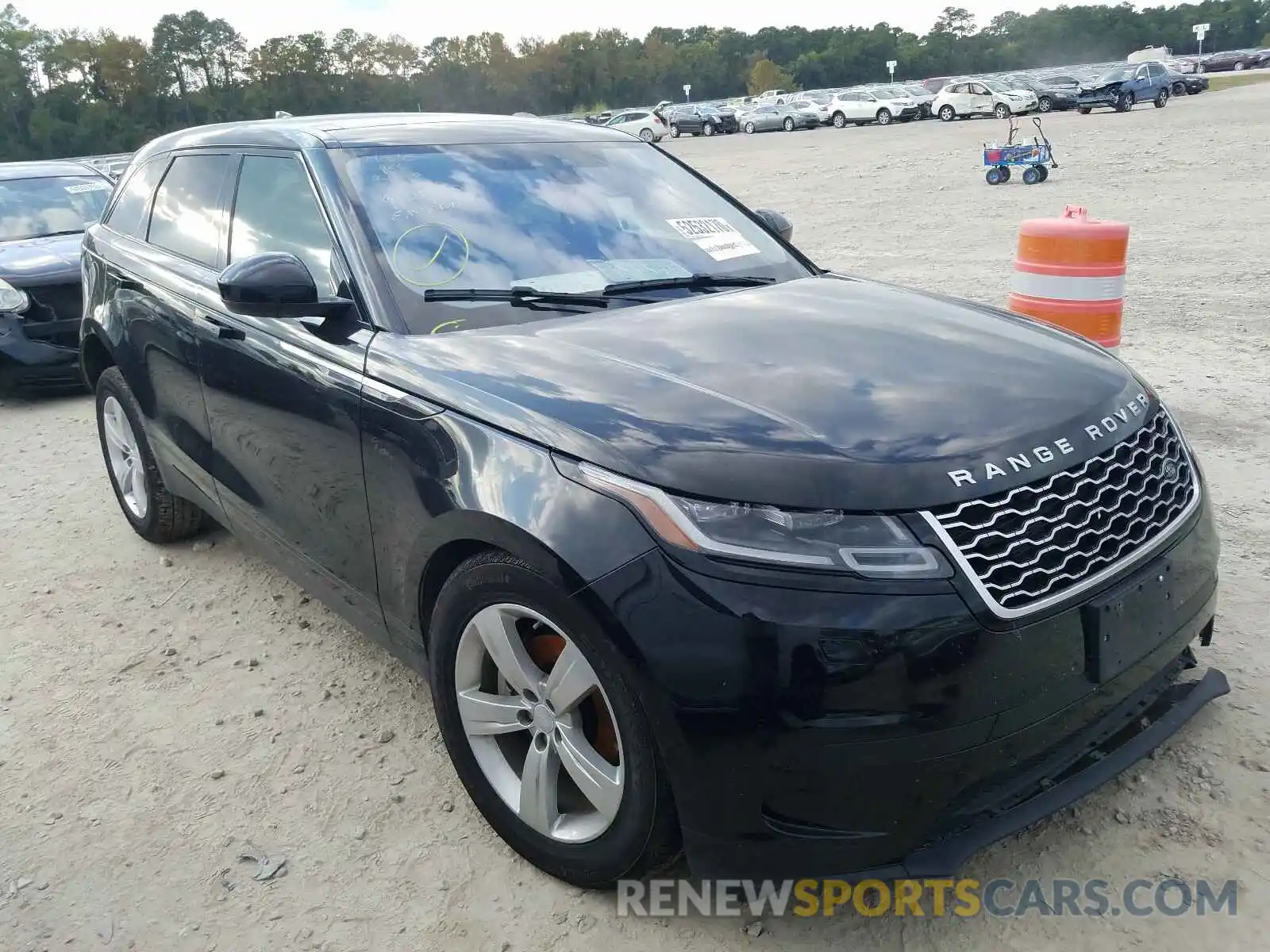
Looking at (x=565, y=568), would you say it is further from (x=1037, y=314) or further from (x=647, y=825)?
(x=1037, y=314)

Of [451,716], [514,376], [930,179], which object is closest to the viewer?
[514,376]

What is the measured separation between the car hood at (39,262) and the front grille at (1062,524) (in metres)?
7.53

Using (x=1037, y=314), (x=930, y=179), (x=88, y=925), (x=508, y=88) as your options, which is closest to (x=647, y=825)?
(x=88, y=925)

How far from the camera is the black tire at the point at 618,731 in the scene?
6.88 ft

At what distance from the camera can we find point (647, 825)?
2.17 metres

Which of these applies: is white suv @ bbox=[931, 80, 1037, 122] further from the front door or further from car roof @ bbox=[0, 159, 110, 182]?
the front door

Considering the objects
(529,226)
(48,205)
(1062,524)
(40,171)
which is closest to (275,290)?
(529,226)

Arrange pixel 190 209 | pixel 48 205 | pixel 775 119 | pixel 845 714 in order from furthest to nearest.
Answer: pixel 775 119 < pixel 48 205 < pixel 190 209 < pixel 845 714

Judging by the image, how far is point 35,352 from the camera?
7512 millimetres

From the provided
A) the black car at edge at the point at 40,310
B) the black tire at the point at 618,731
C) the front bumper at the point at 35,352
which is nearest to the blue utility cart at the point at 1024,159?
the black car at edge at the point at 40,310

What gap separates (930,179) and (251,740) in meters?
18.8

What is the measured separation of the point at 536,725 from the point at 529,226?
155cm

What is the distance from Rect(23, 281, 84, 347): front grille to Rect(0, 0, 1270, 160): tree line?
6584 cm

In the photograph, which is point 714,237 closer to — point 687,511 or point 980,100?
point 687,511
